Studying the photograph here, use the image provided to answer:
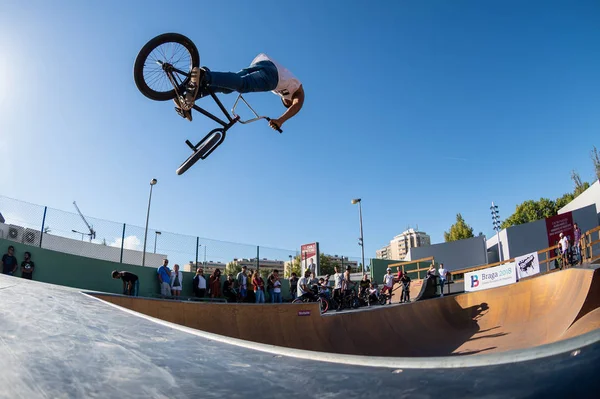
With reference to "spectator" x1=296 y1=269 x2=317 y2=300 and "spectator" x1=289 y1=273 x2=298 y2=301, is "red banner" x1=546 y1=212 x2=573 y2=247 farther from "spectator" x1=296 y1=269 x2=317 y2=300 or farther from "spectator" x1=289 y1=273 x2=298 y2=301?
"spectator" x1=296 y1=269 x2=317 y2=300

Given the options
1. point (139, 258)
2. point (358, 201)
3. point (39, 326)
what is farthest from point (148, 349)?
point (358, 201)

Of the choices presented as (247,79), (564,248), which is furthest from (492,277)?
(247,79)

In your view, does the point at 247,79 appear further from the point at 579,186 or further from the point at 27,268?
the point at 579,186

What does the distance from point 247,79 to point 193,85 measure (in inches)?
26.8

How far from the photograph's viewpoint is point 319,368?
1271 mm

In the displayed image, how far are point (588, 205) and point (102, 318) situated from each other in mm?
38142

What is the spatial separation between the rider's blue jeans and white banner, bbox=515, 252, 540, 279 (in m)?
14.0

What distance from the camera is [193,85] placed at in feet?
14.8

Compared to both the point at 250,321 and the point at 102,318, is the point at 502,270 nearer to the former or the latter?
the point at 250,321

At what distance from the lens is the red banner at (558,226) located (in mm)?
30750

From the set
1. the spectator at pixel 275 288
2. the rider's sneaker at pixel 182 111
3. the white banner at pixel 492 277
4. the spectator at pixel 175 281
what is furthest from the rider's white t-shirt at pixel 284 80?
the white banner at pixel 492 277

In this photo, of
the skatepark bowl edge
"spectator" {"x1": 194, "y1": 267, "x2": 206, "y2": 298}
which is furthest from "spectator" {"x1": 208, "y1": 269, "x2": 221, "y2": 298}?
the skatepark bowl edge

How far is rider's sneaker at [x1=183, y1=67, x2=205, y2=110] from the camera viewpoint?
14.4 ft

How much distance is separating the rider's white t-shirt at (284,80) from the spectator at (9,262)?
25.6 ft
